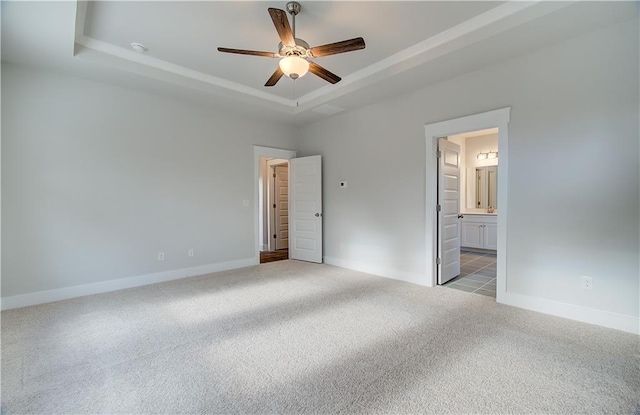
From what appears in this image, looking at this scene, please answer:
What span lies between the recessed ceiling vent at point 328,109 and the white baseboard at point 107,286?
9.91ft

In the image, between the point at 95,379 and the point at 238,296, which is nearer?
the point at 95,379

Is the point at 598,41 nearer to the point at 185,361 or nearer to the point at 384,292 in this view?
the point at 384,292

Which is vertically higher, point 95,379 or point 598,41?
point 598,41

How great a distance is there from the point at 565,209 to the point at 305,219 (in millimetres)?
4057

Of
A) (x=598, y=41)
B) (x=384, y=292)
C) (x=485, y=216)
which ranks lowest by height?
(x=384, y=292)

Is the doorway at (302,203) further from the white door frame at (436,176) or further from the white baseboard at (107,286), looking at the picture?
the white door frame at (436,176)

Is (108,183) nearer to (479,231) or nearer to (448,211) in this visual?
(448,211)

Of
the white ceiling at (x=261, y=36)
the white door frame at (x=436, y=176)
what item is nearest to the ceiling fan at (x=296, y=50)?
the white ceiling at (x=261, y=36)

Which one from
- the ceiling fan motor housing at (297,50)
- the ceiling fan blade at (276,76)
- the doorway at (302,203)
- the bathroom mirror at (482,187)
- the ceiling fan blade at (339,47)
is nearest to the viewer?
the ceiling fan blade at (339,47)

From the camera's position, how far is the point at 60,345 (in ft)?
8.13

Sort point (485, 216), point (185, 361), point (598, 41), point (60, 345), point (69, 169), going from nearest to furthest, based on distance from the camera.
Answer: point (185, 361), point (60, 345), point (598, 41), point (69, 169), point (485, 216)

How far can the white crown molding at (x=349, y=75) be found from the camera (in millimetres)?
2662

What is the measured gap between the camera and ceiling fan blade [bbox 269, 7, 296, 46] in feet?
7.10

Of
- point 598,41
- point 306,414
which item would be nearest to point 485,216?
point 598,41
